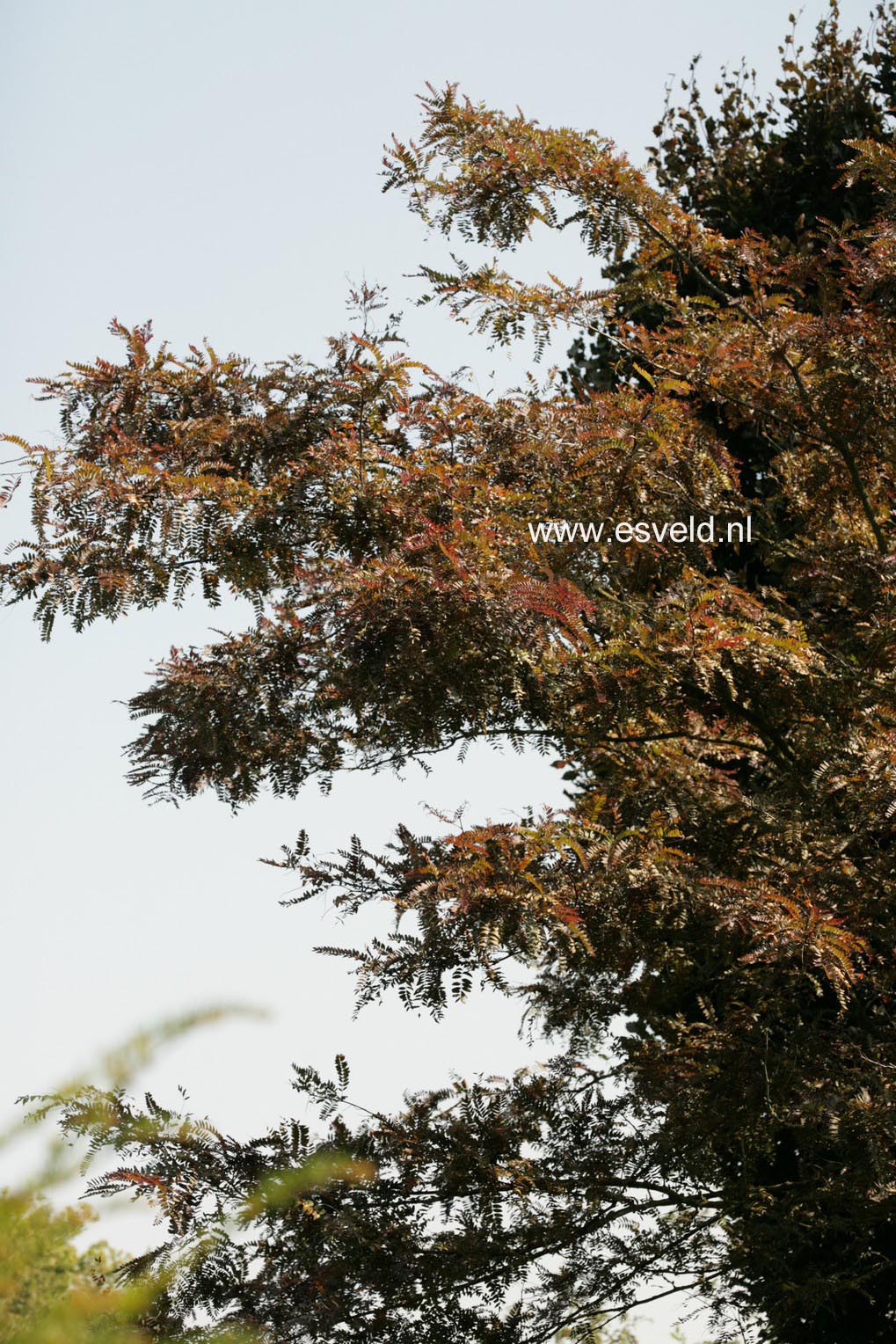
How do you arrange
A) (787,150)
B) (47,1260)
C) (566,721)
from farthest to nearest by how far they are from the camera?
(787,150)
(566,721)
(47,1260)

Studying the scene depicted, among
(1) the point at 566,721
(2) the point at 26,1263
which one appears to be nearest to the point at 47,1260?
(2) the point at 26,1263

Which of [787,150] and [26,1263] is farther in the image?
[787,150]

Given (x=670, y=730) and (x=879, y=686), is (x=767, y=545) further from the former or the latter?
(x=879, y=686)

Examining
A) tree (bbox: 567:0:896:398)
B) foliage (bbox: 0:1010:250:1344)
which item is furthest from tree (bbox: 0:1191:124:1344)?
tree (bbox: 567:0:896:398)

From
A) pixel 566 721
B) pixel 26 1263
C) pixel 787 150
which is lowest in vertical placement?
pixel 26 1263

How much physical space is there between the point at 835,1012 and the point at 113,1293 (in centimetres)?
525

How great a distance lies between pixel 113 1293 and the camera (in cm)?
79

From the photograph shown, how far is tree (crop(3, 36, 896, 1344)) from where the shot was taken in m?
4.24

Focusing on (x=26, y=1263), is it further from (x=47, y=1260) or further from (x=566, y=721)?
(x=566, y=721)

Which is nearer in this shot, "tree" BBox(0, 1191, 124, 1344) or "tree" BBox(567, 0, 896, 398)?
"tree" BBox(0, 1191, 124, 1344)

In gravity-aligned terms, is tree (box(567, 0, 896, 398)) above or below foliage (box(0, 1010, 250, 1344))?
above

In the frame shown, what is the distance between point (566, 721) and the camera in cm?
482

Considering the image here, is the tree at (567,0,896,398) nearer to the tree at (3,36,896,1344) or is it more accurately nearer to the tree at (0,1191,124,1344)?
the tree at (3,36,896,1344)

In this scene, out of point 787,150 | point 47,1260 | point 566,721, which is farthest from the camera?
point 787,150
